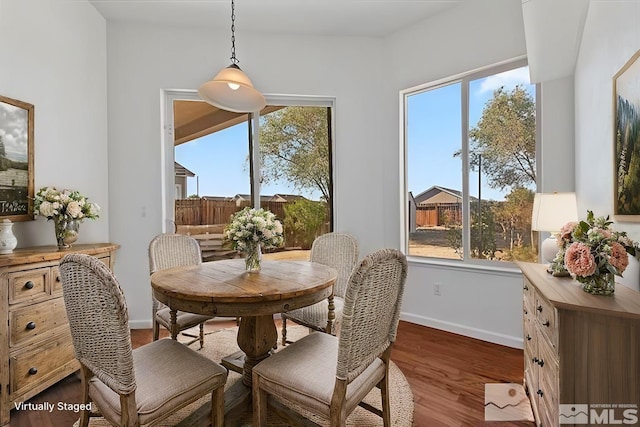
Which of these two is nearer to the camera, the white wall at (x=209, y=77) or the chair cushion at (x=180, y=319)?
the chair cushion at (x=180, y=319)

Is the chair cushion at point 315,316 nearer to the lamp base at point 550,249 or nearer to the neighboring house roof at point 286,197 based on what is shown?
the lamp base at point 550,249

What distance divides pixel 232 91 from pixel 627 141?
83.1 inches

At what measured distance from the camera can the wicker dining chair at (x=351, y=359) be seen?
136cm

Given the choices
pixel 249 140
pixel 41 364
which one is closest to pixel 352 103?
pixel 249 140

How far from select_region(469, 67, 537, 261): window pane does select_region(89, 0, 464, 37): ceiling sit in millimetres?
929

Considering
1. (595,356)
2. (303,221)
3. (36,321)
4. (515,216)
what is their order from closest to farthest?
(595,356) < (36,321) < (515,216) < (303,221)

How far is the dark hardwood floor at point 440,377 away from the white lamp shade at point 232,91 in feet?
6.85

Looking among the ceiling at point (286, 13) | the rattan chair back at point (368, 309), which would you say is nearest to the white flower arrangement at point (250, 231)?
the rattan chair back at point (368, 309)

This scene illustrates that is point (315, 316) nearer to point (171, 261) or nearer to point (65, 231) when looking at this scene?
point (171, 261)

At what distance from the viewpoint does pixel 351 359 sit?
139cm

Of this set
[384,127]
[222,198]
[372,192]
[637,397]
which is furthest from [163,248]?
[637,397]

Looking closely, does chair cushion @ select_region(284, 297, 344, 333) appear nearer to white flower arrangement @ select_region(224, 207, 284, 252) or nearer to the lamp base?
white flower arrangement @ select_region(224, 207, 284, 252)

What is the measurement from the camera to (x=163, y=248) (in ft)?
8.75

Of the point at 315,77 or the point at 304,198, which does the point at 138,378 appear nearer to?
the point at 304,198
